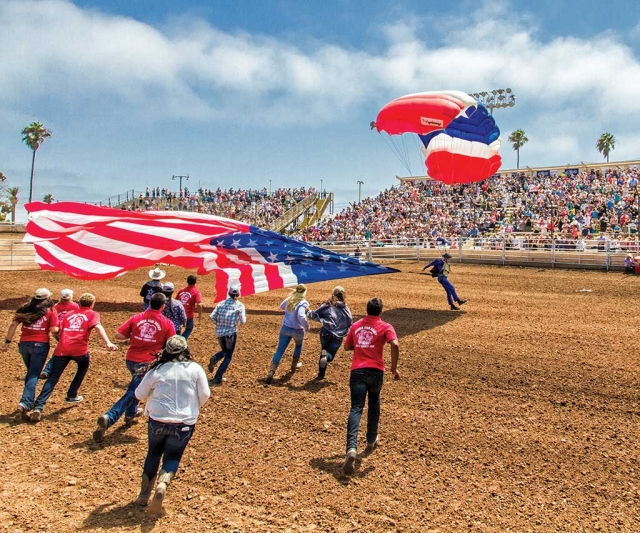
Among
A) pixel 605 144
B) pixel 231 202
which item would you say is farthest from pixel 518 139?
pixel 231 202

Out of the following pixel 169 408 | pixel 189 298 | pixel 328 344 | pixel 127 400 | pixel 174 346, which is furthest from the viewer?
pixel 189 298

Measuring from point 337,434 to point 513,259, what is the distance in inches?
792

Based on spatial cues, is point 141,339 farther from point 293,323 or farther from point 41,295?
point 293,323

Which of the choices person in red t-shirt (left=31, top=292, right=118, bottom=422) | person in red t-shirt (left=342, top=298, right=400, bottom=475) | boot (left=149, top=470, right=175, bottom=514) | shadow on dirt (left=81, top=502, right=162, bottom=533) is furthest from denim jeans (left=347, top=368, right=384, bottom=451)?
person in red t-shirt (left=31, top=292, right=118, bottom=422)

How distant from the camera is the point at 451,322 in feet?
44.3

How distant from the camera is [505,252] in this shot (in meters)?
25.2

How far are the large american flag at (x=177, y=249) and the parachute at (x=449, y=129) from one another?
201 inches

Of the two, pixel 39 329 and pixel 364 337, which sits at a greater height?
pixel 364 337

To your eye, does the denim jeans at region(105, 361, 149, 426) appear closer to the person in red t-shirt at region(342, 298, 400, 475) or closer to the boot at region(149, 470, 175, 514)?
the boot at region(149, 470, 175, 514)

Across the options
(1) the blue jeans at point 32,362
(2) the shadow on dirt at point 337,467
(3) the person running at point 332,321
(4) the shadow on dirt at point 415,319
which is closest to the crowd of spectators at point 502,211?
(4) the shadow on dirt at point 415,319

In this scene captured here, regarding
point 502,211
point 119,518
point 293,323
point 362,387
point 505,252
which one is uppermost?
point 502,211

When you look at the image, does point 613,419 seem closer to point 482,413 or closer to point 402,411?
point 482,413

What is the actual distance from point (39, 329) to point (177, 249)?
8.36 m

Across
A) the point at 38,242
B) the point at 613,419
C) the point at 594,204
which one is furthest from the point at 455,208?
the point at 613,419
